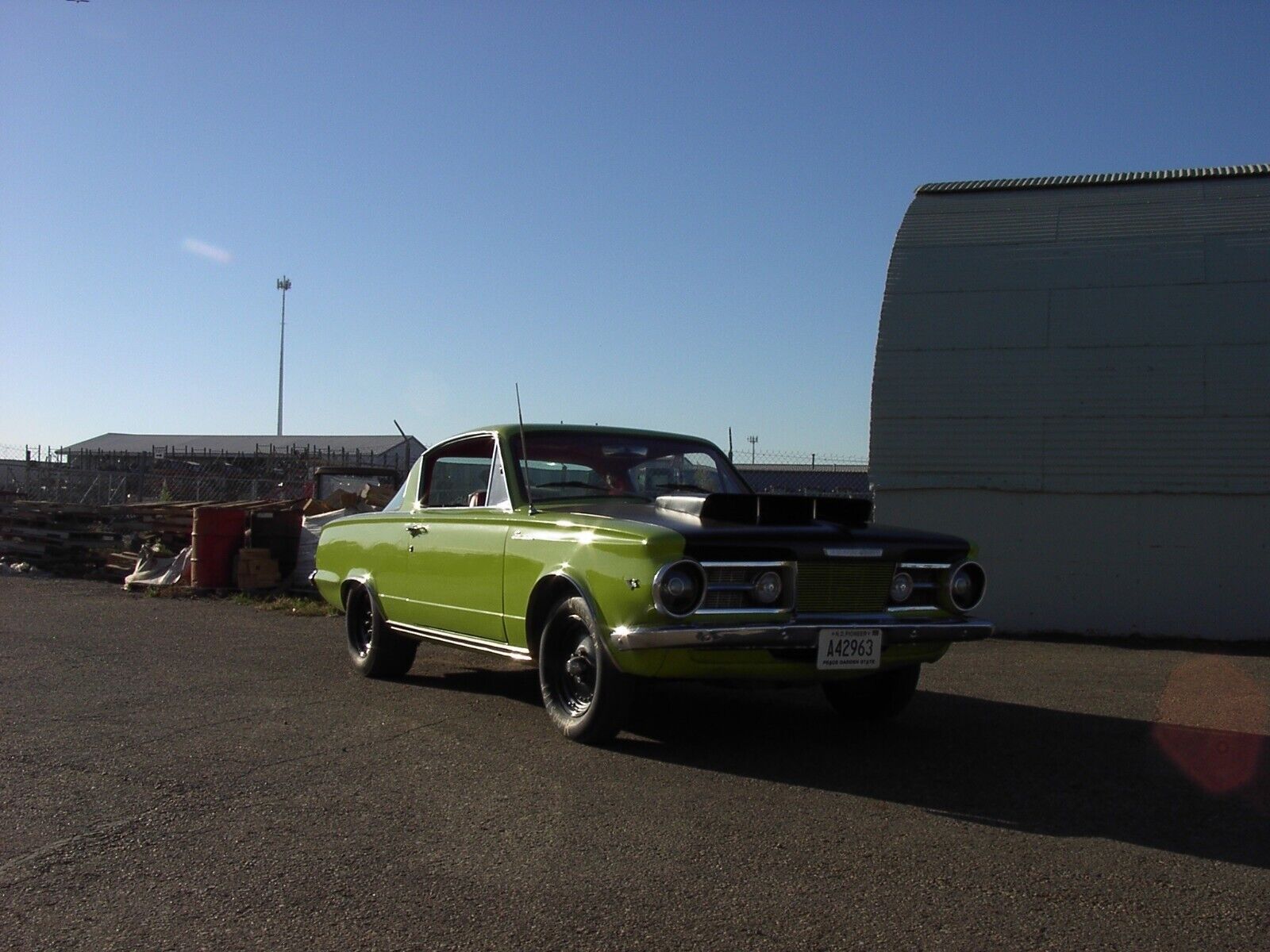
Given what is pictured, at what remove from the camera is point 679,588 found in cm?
526

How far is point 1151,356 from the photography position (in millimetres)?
12125

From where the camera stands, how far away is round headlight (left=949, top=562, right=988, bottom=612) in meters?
6.13

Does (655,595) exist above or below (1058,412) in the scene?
below

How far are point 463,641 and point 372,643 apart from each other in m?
1.21

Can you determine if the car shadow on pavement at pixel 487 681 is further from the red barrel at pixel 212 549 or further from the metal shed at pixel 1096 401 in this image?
the red barrel at pixel 212 549

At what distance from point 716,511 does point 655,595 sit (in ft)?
2.19

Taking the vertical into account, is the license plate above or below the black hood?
below

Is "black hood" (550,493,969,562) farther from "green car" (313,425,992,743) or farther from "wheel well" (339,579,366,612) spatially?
"wheel well" (339,579,366,612)

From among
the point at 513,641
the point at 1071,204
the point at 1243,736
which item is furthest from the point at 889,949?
the point at 1071,204

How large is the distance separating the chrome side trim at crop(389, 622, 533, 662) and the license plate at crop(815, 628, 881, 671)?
1605mm

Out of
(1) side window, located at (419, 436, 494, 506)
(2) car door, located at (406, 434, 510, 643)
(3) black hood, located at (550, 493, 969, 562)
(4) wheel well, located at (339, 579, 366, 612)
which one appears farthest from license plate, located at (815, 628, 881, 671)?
(4) wheel well, located at (339, 579, 366, 612)

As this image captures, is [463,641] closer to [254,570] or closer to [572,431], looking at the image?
[572,431]

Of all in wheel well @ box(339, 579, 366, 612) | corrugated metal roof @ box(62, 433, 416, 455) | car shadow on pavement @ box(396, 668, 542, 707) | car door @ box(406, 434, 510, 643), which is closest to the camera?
car door @ box(406, 434, 510, 643)

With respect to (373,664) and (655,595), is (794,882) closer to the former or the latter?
(655,595)
